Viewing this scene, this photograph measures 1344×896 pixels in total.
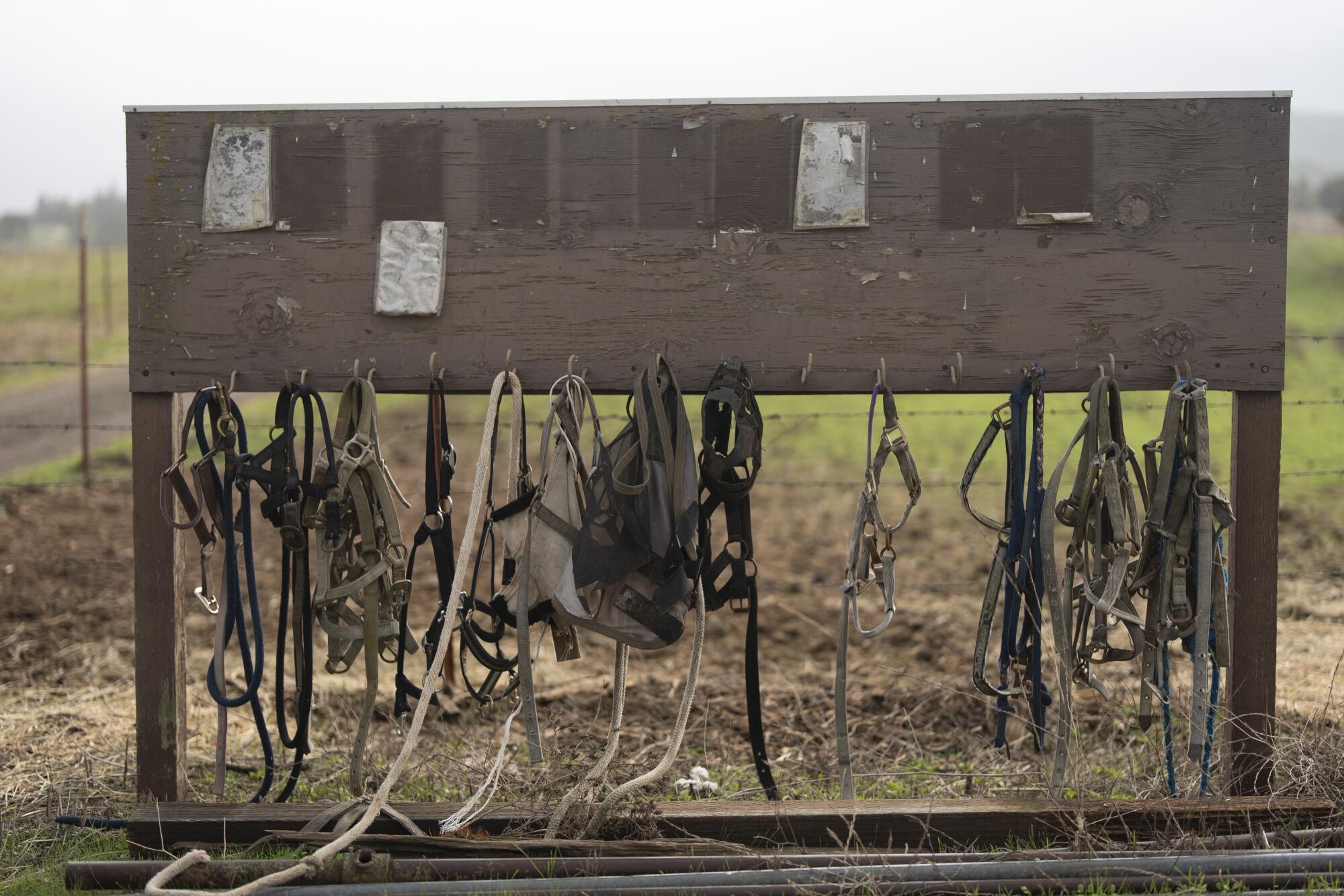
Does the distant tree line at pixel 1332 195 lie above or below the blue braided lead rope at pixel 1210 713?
above

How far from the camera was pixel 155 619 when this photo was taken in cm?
357

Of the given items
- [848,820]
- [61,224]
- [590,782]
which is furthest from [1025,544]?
[61,224]

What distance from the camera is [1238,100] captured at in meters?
3.43

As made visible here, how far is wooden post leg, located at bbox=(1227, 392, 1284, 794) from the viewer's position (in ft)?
11.4

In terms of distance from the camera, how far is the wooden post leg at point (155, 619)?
356 cm

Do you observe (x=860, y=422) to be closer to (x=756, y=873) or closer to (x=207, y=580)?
(x=207, y=580)

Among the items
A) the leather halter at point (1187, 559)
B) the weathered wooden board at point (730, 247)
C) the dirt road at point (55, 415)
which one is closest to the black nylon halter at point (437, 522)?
the weathered wooden board at point (730, 247)

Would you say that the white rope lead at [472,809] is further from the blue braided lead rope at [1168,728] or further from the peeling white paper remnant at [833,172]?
the blue braided lead rope at [1168,728]

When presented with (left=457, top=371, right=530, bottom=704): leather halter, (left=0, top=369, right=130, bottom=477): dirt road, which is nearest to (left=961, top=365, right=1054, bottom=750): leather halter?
(left=457, top=371, right=530, bottom=704): leather halter

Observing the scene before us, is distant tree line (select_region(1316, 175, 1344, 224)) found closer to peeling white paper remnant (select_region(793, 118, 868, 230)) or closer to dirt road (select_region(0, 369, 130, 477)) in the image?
dirt road (select_region(0, 369, 130, 477))

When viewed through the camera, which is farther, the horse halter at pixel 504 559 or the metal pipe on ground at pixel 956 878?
the horse halter at pixel 504 559

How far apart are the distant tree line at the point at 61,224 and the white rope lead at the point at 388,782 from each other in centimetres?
4990

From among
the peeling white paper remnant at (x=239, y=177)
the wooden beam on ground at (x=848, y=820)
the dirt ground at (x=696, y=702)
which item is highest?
the peeling white paper remnant at (x=239, y=177)

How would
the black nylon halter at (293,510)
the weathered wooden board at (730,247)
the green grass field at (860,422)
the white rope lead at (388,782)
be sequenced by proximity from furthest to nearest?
the green grass field at (860,422), the weathered wooden board at (730,247), the black nylon halter at (293,510), the white rope lead at (388,782)
